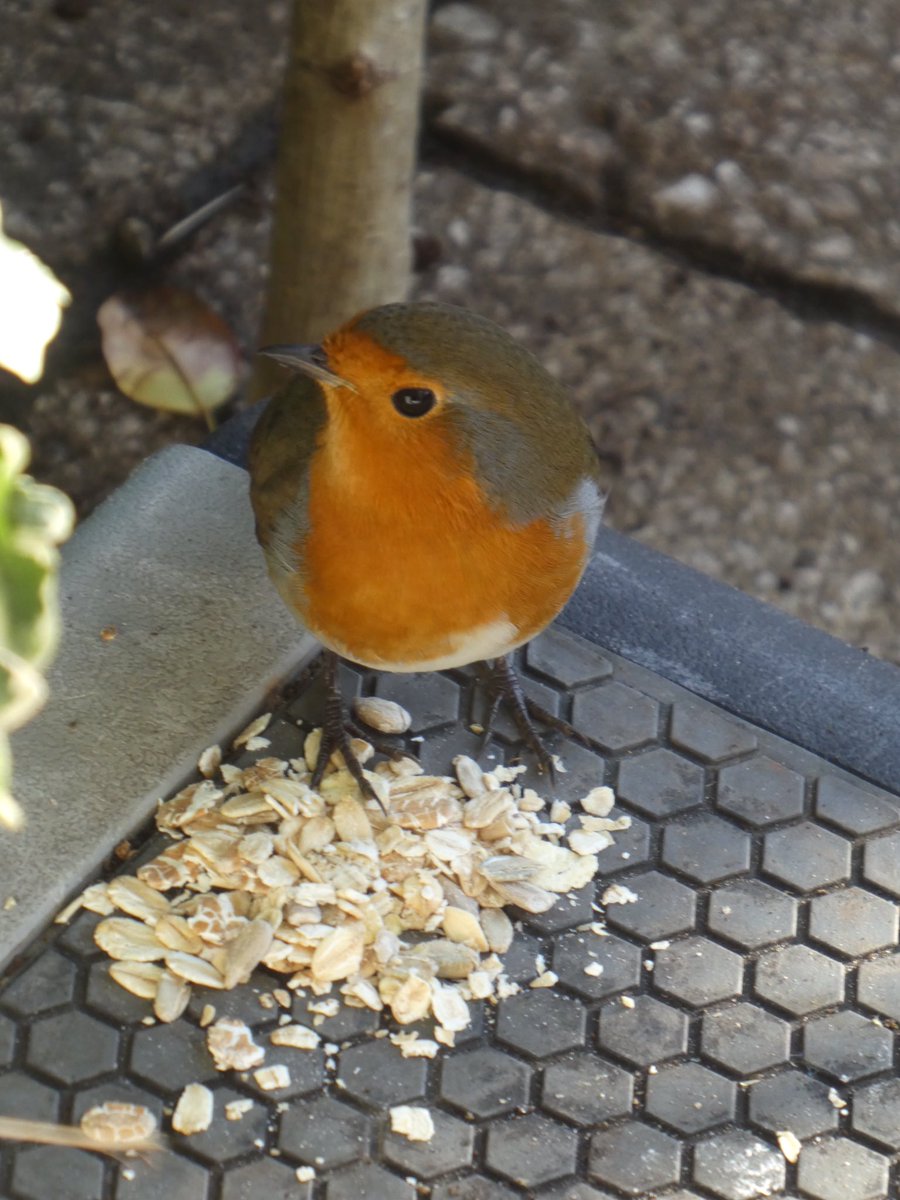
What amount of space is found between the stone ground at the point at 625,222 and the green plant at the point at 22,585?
2.31 m

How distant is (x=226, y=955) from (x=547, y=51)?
105 inches

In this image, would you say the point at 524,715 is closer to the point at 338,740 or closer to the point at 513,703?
the point at 513,703

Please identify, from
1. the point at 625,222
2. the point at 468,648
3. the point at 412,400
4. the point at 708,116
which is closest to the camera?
the point at 412,400

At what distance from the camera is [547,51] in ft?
12.4

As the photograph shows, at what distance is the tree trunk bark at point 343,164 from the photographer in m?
2.43

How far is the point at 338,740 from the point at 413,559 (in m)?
0.29

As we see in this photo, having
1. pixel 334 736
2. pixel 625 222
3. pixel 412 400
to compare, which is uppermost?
pixel 412 400

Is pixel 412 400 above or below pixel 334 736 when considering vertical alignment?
above

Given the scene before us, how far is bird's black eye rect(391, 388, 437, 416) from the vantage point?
5.58ft

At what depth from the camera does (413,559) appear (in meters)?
1.78

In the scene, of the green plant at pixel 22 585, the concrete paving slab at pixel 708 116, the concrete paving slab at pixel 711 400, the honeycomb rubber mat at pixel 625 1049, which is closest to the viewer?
the green plant at pixel 22 585

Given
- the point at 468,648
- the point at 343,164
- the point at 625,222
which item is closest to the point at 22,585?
the point at 468,648

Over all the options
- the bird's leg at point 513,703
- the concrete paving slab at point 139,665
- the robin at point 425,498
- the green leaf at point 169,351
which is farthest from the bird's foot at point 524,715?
the green leaf at point 169,351

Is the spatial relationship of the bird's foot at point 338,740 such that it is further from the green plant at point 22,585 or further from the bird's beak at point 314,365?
the green plant at point 22,585
